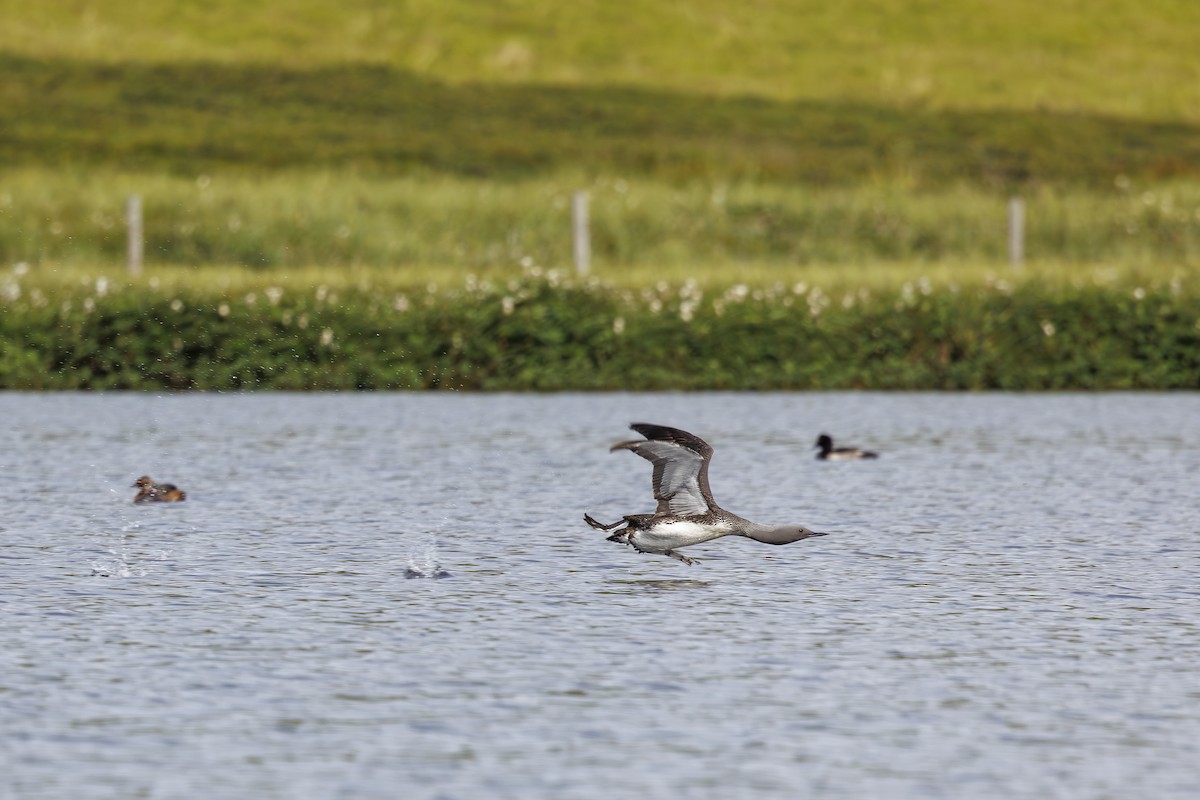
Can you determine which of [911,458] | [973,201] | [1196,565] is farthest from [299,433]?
[973,201]

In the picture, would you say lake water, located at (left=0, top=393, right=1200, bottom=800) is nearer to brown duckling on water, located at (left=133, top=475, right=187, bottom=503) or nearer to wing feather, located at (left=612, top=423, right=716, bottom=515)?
brown duckling on water, located at (left=133, top=475, right=187, bottom=503)

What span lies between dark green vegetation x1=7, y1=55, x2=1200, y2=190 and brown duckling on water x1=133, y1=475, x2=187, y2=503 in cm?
3242

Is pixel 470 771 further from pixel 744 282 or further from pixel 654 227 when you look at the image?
pixel 654 227

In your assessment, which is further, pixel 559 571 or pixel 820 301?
pixel 820 301

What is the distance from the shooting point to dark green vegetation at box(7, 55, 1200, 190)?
5278cm

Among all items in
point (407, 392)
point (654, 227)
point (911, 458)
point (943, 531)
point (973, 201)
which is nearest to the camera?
point (943, 531)

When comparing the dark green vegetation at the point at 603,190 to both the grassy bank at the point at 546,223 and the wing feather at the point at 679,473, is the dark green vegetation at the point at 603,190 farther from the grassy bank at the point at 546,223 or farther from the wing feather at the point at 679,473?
the wing feather at the point at 679,473

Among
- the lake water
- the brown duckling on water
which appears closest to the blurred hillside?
the lake water

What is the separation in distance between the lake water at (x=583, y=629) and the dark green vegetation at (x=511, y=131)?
3176 centimetres

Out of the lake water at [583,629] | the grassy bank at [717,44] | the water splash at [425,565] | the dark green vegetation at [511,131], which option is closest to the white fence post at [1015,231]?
the dark green vegetation at [511,131]

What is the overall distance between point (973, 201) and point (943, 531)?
95.3 ft

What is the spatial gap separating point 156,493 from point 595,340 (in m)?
11.7

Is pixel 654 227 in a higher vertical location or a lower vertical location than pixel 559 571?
higher

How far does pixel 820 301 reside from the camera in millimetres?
27219
